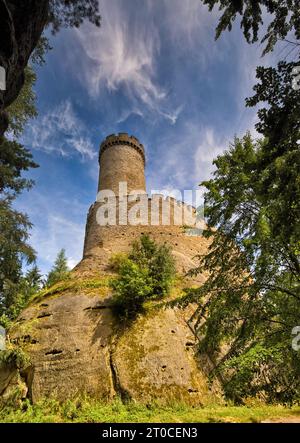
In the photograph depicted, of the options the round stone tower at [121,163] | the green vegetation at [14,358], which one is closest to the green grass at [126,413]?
the green vegetation at [14,358]

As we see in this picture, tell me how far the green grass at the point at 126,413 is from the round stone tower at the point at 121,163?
14375 millimetres

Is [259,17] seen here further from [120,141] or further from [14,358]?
[120,141]

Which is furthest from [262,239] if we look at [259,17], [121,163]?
[121,163]

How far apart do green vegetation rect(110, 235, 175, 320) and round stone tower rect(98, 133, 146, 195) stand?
9197 mm

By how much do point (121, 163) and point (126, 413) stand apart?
17689 mm

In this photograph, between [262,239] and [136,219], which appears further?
[136,219]

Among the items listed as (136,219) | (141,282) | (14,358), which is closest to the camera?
(14,358)

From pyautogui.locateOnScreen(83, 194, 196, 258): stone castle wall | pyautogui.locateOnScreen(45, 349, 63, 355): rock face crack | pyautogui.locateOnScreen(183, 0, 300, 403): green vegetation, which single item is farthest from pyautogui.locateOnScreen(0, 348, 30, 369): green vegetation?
pyautogui.locateOnScreen(83, 194, 196, 258): stone castle wall

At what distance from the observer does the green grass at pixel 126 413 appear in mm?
6625

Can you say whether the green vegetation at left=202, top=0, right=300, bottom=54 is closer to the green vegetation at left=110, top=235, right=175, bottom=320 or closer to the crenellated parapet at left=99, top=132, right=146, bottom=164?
the green vegetation at left=110, top=235, right=175, bottom=320

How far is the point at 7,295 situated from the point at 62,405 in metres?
6.57

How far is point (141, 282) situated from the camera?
10.0 meters

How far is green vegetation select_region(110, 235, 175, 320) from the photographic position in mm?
9953
